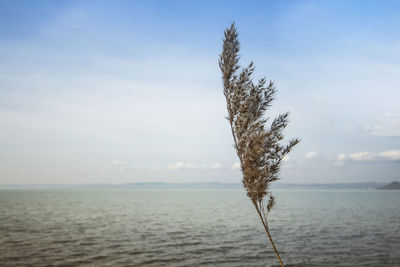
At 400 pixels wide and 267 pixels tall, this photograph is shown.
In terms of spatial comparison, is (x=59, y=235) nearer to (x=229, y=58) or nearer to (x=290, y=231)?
(x=290, y=231)

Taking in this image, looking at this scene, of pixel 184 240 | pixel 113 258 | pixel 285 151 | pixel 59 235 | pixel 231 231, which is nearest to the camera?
pixel 285 151

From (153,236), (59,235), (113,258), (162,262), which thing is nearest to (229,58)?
(162,262)

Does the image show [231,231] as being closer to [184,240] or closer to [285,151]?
[184,240]

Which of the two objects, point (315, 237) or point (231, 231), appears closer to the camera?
point (315, 237)

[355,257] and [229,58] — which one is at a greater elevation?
[229,58]

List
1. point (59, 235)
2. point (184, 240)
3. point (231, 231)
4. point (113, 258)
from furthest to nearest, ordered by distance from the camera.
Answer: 1. point (231, 231)
2. point (59, 235)
3. point (184, 240)
4. point (113, 258)

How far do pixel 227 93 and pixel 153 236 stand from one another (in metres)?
25.2

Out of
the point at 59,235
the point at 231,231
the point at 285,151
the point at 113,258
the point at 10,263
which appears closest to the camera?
the point at 285,151

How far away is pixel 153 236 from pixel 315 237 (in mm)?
15179

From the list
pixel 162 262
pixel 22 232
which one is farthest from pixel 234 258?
pixel 22 232

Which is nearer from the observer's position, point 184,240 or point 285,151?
point 285,151

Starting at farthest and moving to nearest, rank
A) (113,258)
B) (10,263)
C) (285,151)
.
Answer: (113,258) < (10,263) < (285,151)

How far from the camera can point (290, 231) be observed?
3197 cm

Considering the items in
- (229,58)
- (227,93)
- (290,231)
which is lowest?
(290,231)
